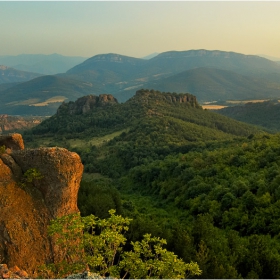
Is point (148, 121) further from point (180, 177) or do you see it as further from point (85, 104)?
point (180, 177)

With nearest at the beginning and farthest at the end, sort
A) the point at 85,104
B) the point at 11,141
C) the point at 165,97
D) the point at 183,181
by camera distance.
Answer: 1. the point at 11,141
2. the point at 183,181
3. the point at 85,104
4. the point at 165,97

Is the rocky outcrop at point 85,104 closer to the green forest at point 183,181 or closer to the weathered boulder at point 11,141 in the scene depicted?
the green forest at point 183,181

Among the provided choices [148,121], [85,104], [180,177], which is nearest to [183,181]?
[180,177]

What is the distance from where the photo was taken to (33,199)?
19.8 metres

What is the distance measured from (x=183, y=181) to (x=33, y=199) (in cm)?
3719

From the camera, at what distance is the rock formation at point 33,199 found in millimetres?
17906

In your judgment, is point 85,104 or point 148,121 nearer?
point 148,121

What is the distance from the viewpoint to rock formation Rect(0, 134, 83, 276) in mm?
17906

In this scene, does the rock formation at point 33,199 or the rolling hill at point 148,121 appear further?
the rolling hill at point 148,121

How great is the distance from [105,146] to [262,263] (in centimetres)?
7556

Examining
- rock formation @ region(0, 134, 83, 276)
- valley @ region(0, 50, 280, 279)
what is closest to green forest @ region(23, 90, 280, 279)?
valley @ region(0, 50, 280, 279)

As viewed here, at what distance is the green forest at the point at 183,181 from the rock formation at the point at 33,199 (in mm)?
8583

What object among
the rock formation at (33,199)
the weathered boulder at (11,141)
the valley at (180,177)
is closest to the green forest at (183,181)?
the valley at (180,177)

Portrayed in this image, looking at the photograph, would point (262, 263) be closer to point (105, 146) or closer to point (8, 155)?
point (8, 155)
